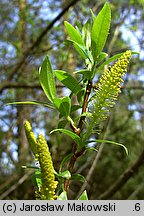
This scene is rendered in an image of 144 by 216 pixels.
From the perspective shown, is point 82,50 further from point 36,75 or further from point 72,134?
point 36,75

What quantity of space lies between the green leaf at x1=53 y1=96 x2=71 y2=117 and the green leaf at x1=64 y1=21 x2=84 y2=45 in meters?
0.12

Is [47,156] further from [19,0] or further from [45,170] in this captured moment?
[19,0]

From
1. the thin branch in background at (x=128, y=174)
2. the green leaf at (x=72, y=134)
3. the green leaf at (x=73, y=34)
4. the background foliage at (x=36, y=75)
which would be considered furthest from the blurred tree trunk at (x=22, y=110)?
the green leaf at (x=72, y=134)

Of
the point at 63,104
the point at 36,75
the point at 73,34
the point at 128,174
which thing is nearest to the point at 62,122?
the point at 63,104

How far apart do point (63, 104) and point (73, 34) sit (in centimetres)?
13

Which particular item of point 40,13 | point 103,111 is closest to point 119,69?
point 103,111

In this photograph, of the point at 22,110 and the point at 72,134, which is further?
the point at 22,110

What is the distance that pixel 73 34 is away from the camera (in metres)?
0.60

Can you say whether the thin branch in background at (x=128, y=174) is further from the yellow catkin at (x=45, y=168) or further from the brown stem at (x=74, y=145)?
the yellow catkin at (x=45, y=168)

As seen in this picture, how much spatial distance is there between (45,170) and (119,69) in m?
0.18

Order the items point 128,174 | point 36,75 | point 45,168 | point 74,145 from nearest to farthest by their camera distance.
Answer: point 45,168 < point 74,145 < point 128,174 < point 36,75

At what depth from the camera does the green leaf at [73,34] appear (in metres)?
0.59

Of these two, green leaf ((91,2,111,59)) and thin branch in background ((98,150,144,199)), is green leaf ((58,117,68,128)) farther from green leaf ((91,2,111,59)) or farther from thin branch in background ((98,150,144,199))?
thin branch in background ((98,150,144,199))

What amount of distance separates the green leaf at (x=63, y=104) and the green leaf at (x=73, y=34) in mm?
119
